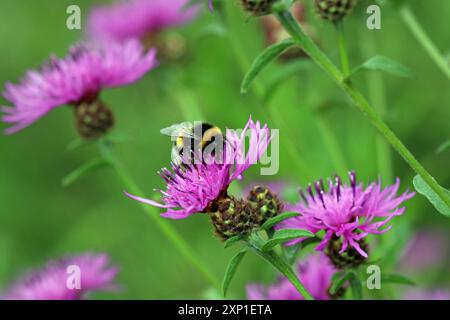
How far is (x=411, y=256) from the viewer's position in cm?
384

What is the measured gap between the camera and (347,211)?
185cm

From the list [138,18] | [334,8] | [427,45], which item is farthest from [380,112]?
[138,18]

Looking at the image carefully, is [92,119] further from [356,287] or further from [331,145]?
[356,287]

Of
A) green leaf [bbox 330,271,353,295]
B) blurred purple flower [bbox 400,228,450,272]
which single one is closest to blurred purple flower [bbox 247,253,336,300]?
green leaf [bbox 330,271,353,295]

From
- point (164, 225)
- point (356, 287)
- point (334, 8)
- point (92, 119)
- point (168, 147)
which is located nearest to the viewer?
point (356, 287)

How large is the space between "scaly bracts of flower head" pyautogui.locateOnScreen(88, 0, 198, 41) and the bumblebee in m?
1.64

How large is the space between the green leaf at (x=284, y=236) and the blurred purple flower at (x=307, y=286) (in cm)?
36

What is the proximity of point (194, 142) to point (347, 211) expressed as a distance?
437mm

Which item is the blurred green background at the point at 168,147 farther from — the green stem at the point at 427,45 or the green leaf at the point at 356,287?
the green leaf at the point at 356,287

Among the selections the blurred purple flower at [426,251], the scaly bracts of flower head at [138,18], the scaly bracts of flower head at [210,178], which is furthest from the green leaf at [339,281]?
the scaly bracts of flower head at [138,18]

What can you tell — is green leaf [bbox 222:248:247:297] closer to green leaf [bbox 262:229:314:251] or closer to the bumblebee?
green leaf [bbox 262:229:314:251]

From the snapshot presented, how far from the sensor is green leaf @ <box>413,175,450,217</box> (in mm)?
1779

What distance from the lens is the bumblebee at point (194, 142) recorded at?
1952 mm

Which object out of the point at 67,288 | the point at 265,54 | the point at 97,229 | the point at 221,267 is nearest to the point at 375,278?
the point at 265,54
